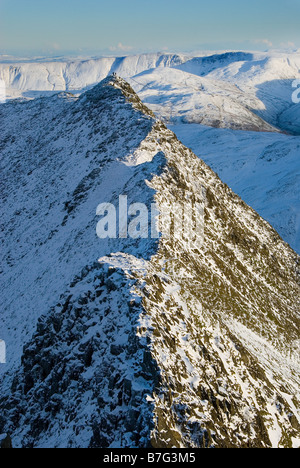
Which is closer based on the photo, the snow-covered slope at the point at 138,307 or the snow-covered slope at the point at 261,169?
the snow-covered slope at the point at 138,307

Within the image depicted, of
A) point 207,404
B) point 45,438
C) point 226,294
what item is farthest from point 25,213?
point 207,404

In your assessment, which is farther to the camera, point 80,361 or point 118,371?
point 80,361

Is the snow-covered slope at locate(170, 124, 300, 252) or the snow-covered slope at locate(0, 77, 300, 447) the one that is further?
the snow-covered slope at locate(170, 124, 300, 252)

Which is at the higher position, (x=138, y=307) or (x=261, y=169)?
(x=261, y=169)

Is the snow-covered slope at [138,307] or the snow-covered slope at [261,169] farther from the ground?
the snow-covered slope at [261,169]

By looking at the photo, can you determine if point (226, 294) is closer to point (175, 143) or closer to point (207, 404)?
point (207, 404)

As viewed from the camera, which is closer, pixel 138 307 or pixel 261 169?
pixel 138 307

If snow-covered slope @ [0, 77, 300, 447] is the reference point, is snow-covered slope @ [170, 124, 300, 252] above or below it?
above

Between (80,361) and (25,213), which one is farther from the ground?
(25,213)
